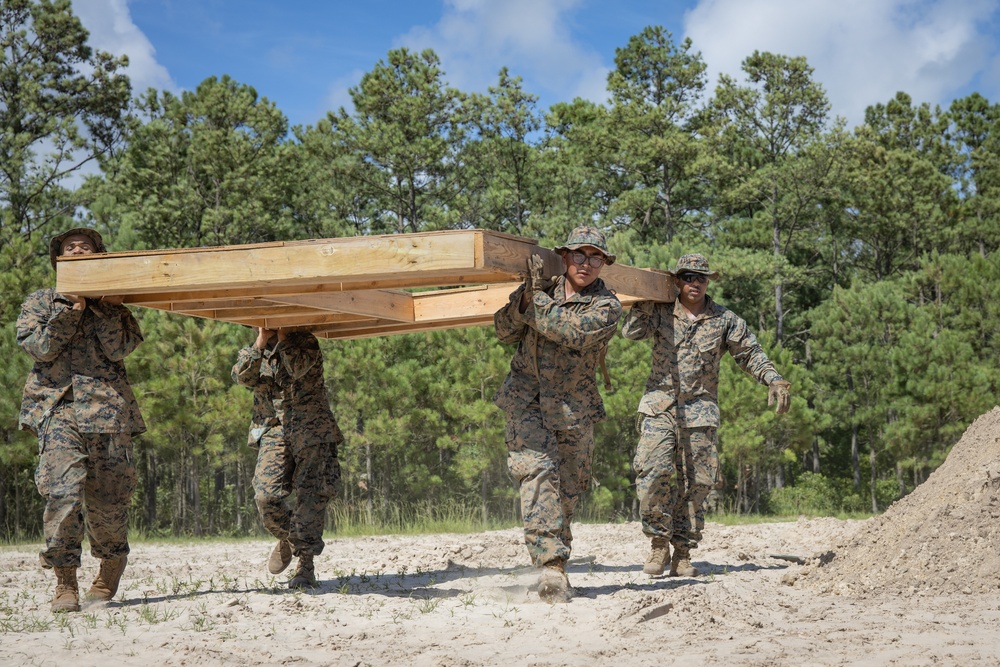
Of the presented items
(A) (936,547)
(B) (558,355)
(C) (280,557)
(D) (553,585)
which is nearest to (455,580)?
(C) (280,557)

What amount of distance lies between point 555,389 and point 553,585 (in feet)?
3.81

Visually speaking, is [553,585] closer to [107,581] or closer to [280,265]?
[280,265]

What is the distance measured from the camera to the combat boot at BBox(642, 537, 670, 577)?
285 inches

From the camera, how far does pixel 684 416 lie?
7.22m

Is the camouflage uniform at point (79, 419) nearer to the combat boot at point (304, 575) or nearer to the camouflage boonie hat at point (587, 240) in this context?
the combat boot at point (304, 575)

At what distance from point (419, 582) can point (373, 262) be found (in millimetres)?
2875

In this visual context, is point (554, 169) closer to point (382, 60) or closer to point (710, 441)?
point (382, 60)

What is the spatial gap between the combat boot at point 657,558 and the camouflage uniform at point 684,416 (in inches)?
3.1

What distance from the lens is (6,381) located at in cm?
1506

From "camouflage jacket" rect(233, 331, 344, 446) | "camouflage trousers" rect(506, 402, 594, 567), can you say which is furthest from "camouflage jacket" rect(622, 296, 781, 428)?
"camouflage jacket" rect(233, 331, 344, 446)

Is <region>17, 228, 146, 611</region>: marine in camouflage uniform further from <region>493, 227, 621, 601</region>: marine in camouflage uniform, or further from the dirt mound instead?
the dirt mound

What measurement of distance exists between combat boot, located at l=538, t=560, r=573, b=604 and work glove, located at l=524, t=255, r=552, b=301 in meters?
1.59

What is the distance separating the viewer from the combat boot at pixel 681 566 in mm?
7281

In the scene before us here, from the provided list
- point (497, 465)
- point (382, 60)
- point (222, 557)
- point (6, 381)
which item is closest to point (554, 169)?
point (382, 60)
